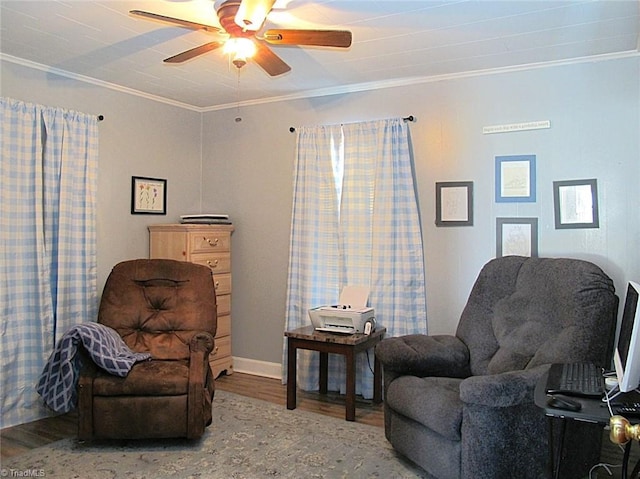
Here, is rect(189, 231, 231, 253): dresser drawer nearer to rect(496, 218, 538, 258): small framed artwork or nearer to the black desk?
rect(496, 218, 538, 258): small framed artwork

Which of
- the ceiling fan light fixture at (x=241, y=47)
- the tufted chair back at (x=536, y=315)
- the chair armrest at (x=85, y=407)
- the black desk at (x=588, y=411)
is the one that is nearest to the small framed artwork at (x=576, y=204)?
the tufted chair back at (x=536, y=315)

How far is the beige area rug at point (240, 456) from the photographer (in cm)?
279

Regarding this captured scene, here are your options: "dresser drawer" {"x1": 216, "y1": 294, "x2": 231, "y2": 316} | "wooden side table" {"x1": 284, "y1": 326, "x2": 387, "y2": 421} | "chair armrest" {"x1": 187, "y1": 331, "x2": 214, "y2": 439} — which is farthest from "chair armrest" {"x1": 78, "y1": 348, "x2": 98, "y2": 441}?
"dresser drawer" {"x1": 216, "y1": 294, "x2": 231, "y2": 316}

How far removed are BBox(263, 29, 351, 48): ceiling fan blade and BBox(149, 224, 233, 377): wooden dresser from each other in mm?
2186

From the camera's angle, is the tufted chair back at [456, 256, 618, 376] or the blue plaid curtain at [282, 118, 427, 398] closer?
the tufted chair back at [456, 256, 618, 376]

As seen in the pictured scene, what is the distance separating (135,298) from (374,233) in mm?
1791

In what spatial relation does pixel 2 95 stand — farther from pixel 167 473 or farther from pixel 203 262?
pixel 167 473

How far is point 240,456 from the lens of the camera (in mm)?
2986

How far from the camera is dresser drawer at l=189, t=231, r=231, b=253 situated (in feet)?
14.1

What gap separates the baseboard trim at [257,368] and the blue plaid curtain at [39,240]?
4.69ft

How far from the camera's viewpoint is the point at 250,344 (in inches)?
187

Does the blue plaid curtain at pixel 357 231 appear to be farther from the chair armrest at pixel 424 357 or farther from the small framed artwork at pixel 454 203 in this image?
the chair armrest at pixel 424 357

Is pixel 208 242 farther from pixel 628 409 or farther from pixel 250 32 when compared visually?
pixel 628 409

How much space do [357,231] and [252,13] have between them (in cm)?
219
